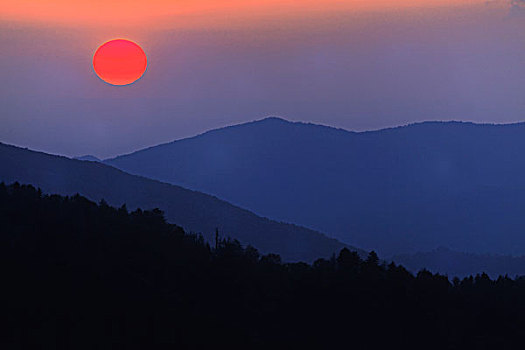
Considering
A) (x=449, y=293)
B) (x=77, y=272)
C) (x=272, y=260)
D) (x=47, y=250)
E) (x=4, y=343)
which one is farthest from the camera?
(x=272, y=260)

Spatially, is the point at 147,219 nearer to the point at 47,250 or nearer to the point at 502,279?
the point at 47,250

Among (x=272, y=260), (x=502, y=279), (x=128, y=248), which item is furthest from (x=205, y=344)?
(x=502, y=279)

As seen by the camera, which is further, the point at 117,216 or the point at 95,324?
the point at 117,216

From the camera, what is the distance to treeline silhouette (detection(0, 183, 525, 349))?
92.0 metres

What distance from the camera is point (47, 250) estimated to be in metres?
112

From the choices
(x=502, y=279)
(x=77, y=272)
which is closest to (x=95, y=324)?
(x=77, y=272)

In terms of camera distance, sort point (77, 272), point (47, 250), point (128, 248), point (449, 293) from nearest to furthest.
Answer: point (77, 272) < point (47, 250) < point (128, 248) < point (449, 293)

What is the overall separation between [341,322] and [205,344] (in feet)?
87.1

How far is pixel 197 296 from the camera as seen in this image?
111 m

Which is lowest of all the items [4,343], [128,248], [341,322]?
[4,343]

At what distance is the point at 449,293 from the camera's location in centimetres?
12838

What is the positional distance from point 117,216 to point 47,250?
30.0 meters

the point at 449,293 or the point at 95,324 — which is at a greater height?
the point at 449,293

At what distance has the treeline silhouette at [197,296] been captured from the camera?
92.0 meters
